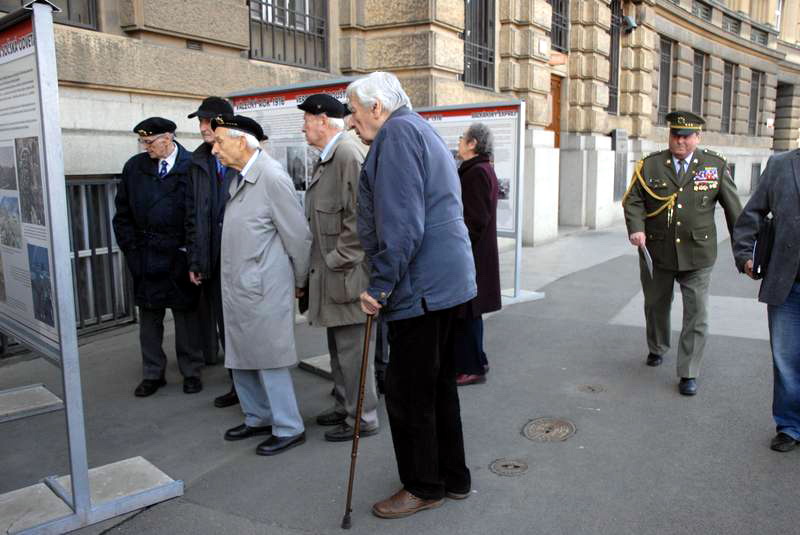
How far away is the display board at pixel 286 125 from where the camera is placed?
5.58 m

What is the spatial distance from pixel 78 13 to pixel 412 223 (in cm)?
466

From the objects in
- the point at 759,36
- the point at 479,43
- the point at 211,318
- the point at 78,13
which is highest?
the point at 759,36

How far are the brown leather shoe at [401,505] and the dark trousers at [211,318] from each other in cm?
215

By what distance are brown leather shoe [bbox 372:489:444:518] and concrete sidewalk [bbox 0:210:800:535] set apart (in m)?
0.04

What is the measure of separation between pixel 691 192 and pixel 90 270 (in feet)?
15.8

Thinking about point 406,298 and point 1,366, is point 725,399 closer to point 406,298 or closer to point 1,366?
point 406,298

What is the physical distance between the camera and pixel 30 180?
299 centimetres

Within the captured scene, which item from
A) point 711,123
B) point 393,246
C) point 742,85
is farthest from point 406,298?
point 742,85

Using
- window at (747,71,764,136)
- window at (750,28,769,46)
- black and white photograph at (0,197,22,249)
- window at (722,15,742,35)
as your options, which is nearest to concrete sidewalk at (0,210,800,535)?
black and white photograph at (0,197,22,249)

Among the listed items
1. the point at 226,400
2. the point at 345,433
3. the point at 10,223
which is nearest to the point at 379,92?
the point at 10,223

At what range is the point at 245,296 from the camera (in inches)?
148

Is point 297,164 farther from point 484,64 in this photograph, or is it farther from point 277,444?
point 484,64

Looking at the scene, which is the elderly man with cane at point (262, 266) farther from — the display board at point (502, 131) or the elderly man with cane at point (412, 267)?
the display board at point (502, 131)

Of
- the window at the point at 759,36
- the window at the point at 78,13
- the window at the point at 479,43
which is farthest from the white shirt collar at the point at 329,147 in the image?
the window at the point at 759,36
